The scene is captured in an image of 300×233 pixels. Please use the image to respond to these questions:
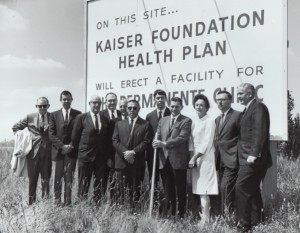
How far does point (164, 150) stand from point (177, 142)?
319 millimetres

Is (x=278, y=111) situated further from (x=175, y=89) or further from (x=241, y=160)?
(x=175, y=89)

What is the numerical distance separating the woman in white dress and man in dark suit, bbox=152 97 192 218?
144 millimetres

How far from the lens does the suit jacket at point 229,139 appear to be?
5.68 metres

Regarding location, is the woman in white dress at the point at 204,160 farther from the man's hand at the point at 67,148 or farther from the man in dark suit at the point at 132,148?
the man's hand at the point at 67,148

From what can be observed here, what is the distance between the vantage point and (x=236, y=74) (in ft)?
22.4

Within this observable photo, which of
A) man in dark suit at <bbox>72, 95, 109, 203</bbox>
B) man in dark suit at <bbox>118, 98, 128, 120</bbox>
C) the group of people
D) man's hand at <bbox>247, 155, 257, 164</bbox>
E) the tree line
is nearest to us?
man's hand at <bbox>247, 155, 257, 164</bbox>

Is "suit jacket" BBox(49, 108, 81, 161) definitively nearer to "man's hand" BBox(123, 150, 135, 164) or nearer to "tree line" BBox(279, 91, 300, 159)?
"man's hand" BBox(123, 150, 135, 164)

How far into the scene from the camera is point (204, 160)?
235 inches

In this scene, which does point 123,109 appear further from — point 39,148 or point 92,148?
point 39,148

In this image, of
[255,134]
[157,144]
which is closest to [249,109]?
[255,134]

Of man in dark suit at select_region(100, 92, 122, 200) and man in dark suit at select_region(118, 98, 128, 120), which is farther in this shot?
man in dark suit at select_region(118, 98, 128, 120)

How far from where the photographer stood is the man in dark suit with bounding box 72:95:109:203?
650 cm

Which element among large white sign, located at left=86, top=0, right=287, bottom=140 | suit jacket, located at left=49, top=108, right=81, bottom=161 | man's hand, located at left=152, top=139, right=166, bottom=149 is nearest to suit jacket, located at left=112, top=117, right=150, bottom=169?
man's hand, located at left=152, top=139, right=166, bottom=149

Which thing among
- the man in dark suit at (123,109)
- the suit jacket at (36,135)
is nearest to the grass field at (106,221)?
the suit jacket at (36,135)
